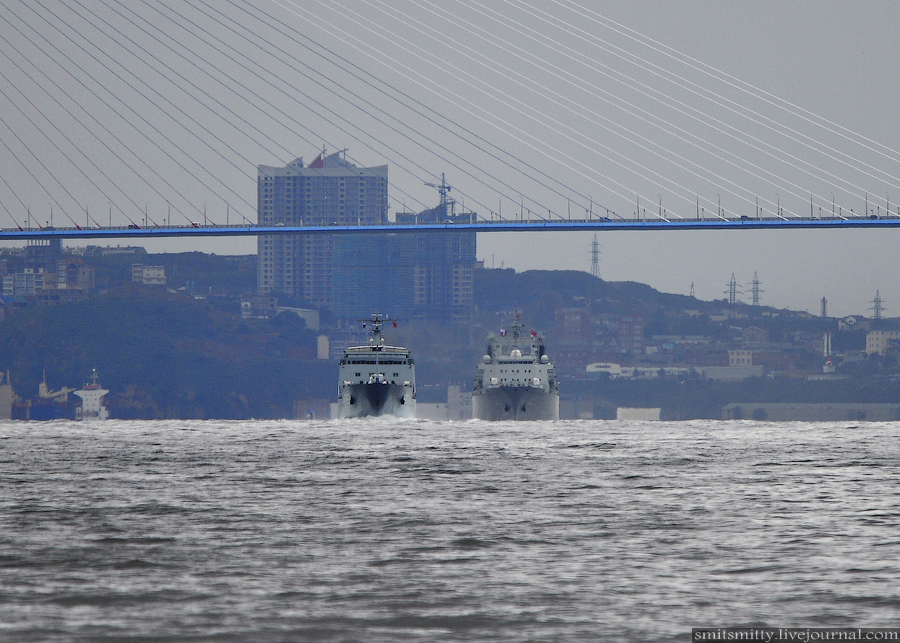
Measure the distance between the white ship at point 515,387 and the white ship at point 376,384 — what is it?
7.51m

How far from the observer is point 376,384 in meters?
74.2

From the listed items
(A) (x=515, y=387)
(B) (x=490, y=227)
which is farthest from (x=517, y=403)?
(B) (x=490, y=227)

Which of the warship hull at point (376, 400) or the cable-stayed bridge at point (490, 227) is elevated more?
the cable-stayed bridge at point (490, 227)

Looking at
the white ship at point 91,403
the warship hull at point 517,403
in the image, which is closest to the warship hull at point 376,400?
the warship hull at point 517,403

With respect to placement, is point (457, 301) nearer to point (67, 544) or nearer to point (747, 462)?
point (747, 462)

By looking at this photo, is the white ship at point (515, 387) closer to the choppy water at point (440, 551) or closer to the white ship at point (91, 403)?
the choppy water at point (440, 551)

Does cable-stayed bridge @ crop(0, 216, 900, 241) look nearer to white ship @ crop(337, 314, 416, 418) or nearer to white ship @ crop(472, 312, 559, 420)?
white ship @ crop(337, 314, 416, 418)

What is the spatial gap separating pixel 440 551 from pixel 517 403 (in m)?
65.1

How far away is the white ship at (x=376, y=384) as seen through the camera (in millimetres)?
74562

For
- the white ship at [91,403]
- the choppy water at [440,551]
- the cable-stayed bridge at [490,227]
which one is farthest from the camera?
the white ship at [91,403]

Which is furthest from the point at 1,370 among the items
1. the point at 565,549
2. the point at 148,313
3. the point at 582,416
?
the point at 565,549

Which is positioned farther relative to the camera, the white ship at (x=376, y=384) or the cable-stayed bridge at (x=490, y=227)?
the white ship at (x=376, y=384)

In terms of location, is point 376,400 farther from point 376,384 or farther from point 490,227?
point 490,227

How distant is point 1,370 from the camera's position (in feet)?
561
